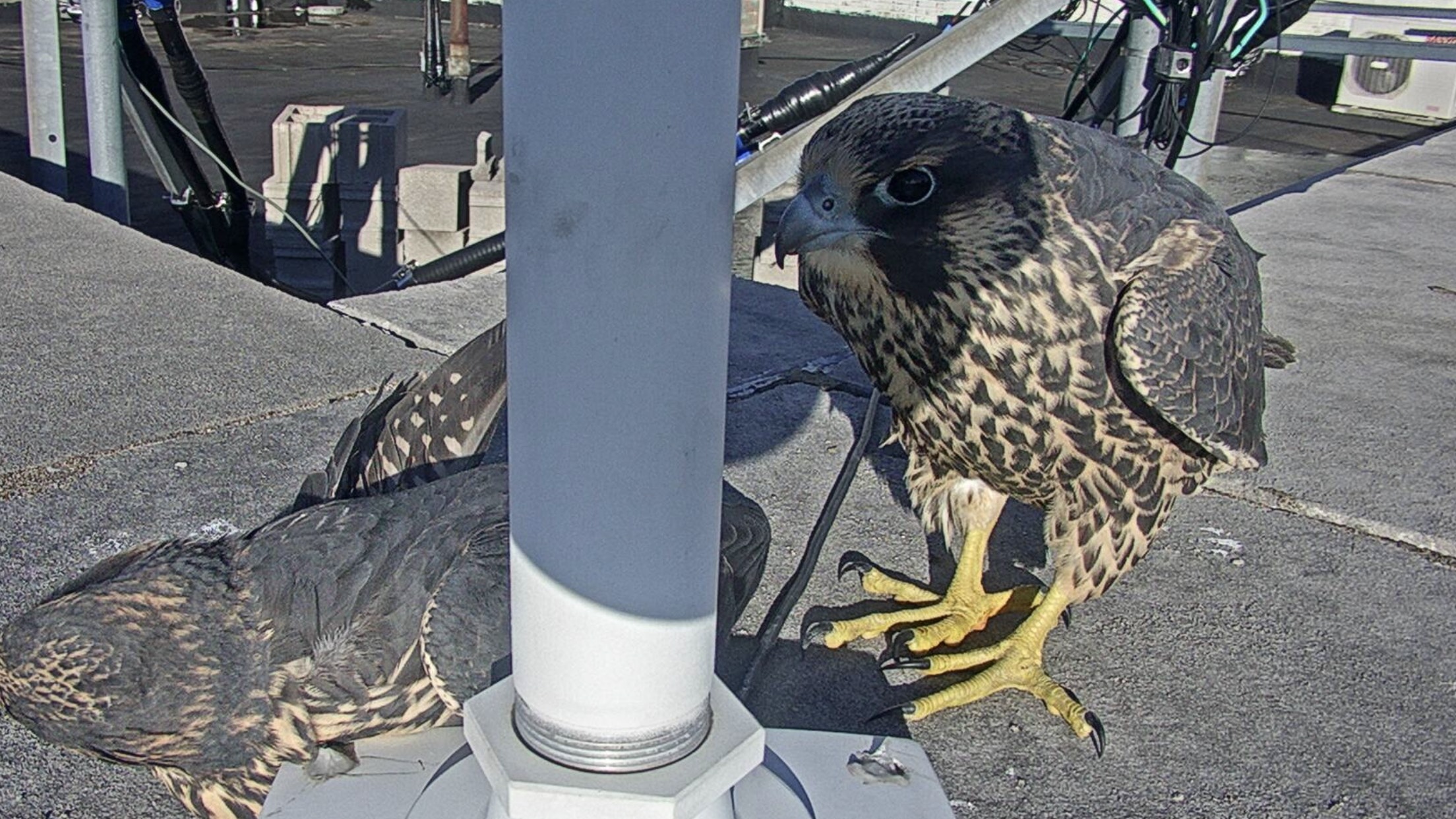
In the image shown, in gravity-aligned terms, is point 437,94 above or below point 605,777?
below

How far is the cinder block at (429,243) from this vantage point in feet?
29.3

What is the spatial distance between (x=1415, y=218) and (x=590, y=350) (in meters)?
7.12

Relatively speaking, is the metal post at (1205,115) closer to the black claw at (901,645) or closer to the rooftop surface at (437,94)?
the rooftop surface at (437,94)

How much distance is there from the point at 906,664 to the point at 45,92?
19.4 ft

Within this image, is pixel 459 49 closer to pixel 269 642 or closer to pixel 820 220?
pixel 820 220

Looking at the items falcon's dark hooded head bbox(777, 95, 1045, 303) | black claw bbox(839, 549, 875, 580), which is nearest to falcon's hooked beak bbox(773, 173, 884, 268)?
falcon's dark hooded head bbox(777, 95, 1045, 303)

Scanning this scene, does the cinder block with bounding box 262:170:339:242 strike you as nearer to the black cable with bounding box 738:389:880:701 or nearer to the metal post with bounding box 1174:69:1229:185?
the metal post with bounding box 1174:69:1229:185

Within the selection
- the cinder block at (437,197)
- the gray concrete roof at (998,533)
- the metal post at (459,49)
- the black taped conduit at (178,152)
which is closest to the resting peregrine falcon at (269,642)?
the gray concrete roof at (998,533)

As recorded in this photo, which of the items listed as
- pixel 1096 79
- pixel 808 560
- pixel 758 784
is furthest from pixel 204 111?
pixel 758 784

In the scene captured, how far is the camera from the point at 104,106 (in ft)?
21.0

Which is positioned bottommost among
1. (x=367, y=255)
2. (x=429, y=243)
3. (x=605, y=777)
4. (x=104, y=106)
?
(x=367, y=255)

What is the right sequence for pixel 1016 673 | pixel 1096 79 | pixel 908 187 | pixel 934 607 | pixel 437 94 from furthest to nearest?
pixel 437 94, pixel 1096 79, pixel 934 607, pixel 1016 673, pixel 908 187

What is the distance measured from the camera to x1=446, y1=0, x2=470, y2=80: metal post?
18219 millimetres

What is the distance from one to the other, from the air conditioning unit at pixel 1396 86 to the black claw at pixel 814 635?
15.0 meters
